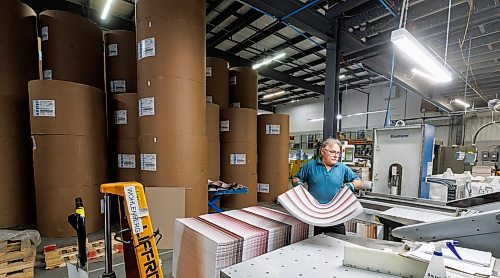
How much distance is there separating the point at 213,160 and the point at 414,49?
2.87m

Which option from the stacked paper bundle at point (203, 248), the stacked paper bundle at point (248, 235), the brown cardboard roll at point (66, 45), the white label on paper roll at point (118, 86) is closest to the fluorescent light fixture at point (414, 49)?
the stacked paper bundle at point (248, 235)

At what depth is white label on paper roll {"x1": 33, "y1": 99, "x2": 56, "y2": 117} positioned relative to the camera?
255 cm

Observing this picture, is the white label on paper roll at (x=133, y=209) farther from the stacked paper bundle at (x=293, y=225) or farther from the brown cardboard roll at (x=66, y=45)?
the brown cardboard roll at (x=66, y=45)

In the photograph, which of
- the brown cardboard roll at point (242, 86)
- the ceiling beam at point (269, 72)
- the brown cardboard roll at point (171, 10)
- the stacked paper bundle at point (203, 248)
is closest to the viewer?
the stacked paper bundle at point (203, 248)

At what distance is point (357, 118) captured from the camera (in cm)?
965

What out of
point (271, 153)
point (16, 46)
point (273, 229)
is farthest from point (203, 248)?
point (271, 153)

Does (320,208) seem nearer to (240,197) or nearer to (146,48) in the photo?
(146,48)

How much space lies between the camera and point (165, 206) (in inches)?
96.9

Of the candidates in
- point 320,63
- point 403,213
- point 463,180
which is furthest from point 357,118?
point 403,213

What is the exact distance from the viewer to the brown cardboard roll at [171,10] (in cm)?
236

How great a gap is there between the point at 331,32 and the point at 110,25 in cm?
347

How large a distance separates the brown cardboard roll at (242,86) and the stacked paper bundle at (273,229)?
3.62m

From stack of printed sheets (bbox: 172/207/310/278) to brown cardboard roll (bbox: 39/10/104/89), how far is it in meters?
2.99

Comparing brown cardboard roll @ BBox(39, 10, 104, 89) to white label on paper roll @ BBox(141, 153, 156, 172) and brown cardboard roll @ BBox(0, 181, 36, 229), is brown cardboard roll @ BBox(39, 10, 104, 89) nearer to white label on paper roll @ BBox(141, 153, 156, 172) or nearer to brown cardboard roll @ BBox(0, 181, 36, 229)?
brown cardboard roll @ BBox(0, 181, 36, 229)
